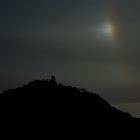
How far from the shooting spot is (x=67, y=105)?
81.4 m

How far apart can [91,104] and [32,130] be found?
2120 cm

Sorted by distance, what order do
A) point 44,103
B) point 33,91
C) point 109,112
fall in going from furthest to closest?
point 109,112, point 33,91, point 44,103

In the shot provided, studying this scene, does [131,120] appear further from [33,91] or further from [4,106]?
[4,106]

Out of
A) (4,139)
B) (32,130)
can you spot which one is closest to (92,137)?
(32,130)

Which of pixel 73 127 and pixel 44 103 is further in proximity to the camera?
pixel 44 103

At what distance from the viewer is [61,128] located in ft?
239

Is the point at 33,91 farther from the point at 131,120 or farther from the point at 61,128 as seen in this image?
the point at 131,120

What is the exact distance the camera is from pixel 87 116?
8038 cm

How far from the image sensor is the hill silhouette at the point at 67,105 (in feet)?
253

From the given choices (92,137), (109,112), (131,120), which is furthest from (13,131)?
(131,120)

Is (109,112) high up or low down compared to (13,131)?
up

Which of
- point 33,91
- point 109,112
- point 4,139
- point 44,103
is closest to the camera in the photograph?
point 4,139

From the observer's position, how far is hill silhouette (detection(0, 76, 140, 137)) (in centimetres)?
7715

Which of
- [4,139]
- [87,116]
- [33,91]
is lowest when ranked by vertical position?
[4,139]
